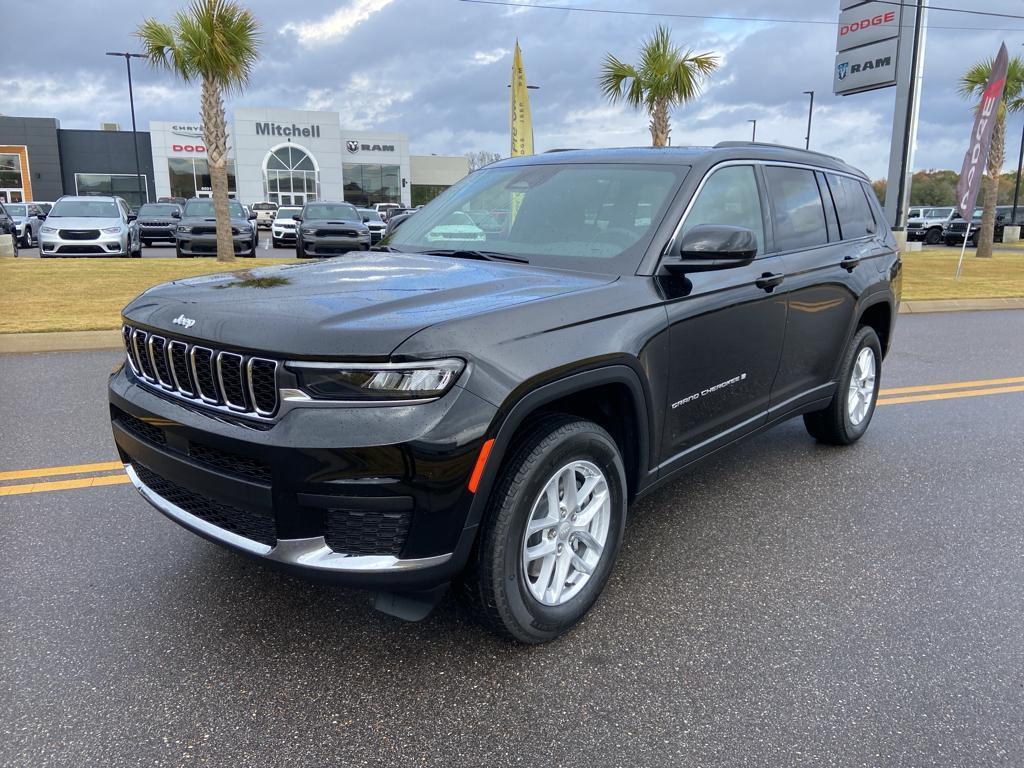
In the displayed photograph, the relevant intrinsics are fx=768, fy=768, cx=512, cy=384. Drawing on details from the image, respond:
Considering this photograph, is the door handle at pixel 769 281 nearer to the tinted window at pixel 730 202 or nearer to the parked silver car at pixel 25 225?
the tinted window at pixel 730 202

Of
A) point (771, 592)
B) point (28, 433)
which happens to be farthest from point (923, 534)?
point (28, 433)

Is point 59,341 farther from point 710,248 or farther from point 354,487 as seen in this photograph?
point 710,248

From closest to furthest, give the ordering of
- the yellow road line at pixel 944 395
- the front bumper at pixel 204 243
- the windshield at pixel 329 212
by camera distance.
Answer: the yellow road line at pixel 944 395 → the front bumper at pixel 204 243 → the windshield at pixel 329 212

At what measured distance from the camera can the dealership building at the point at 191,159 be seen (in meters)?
54.2

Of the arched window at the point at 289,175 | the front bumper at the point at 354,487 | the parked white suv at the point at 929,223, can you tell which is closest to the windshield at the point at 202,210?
the front bumper at the point at 354,487

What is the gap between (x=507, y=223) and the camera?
368 centimetres

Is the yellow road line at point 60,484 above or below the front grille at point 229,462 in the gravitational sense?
below

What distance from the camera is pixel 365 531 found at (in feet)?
7.55

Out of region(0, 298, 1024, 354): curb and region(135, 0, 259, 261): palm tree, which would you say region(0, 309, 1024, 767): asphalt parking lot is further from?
region(135, 0, 259, 261): palm tree

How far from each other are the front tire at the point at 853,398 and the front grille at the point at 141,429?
12.5 ft

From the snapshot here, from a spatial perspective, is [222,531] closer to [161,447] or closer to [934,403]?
[161,447]

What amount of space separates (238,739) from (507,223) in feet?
7.99

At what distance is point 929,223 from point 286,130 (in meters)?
41.8

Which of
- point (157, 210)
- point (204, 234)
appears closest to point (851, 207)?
point (204, 234)
